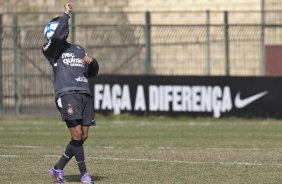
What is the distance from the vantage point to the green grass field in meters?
13.7

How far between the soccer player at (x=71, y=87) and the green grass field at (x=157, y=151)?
574 millimetres

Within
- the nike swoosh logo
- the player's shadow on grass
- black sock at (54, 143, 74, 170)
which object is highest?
black sock at (54, 143, 74, 170)

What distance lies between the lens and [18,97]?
1175 inches

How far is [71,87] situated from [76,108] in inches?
11.7

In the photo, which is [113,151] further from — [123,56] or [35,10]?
[35,10]

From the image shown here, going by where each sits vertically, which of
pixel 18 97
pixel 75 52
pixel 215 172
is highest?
pixel 75 52

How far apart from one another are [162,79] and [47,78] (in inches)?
213

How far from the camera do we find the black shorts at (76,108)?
13.0 metres

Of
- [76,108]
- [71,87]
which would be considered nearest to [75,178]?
[76,108]

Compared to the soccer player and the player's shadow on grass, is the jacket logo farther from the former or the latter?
the player's shadow on grass

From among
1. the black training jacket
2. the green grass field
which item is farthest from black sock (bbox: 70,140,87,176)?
the black training jacket

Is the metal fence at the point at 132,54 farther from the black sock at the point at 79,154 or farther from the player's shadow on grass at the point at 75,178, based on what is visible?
the black sock at the point at 79,154

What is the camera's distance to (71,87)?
13.1 m

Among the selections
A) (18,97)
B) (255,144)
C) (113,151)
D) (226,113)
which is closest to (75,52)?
(113,151)
